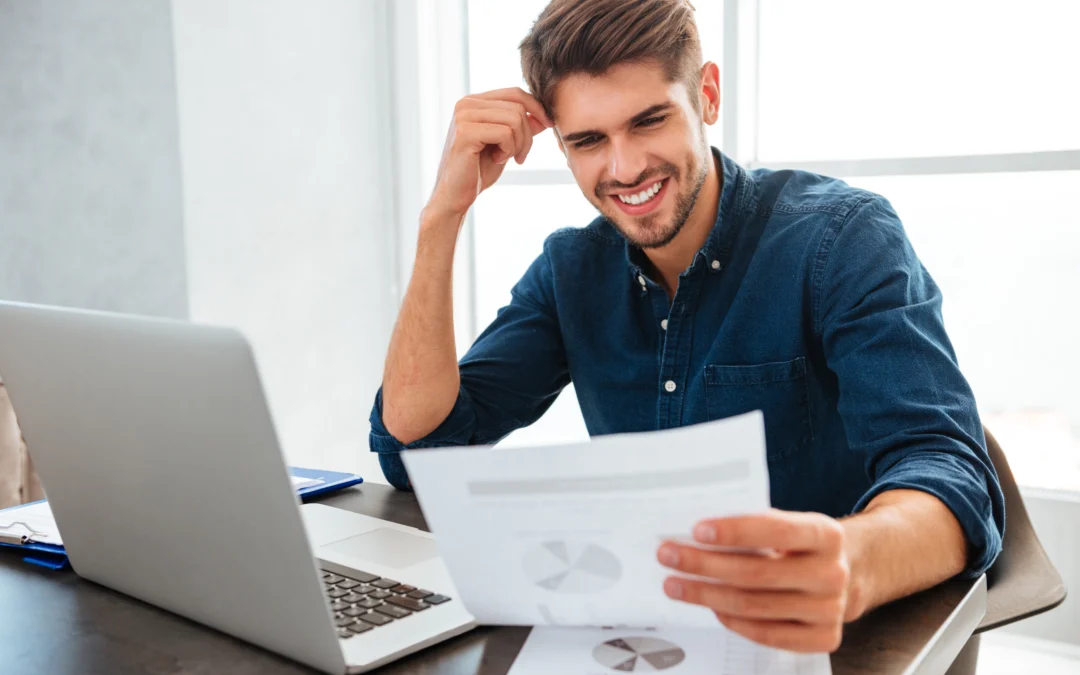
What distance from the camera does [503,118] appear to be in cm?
149

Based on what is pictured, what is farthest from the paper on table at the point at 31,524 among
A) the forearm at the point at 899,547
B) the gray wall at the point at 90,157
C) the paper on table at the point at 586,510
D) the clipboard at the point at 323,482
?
the gray wall at the point at 90,157

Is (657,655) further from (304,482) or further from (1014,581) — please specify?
(304,482)

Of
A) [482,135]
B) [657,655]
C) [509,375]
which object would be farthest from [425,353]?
[657,655]

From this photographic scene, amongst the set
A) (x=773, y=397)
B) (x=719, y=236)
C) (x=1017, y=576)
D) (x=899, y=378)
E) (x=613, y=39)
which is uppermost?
(x=613, y=39)

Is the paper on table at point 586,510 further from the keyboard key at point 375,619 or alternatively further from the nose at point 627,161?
the nose at point 627,161

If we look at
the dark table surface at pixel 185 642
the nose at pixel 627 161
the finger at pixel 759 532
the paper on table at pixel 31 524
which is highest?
the nose at pixel 627 161

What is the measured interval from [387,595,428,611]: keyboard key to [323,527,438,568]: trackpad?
0.30 ft

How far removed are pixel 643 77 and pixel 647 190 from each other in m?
0.16

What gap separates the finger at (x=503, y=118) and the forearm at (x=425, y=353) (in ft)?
0.55

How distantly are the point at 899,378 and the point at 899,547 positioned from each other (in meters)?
0.29

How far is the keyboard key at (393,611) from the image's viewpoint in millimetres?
829

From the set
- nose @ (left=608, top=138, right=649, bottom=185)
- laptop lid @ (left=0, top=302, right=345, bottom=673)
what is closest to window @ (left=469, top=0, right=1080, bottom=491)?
nose @ (left=608, top=138, right=649, bottom=185)

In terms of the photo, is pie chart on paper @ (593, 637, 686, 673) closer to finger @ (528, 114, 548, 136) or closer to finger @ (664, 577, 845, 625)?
finger @ (664, 577, 845, 625)

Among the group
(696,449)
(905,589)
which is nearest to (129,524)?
(696,449)
